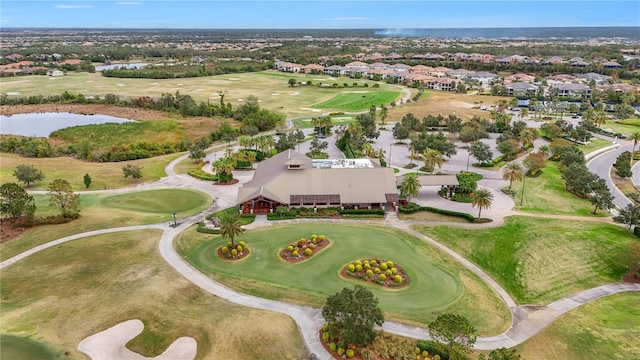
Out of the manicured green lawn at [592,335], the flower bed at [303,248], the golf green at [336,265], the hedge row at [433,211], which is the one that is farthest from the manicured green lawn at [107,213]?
the manicured green lawn at [592,335]

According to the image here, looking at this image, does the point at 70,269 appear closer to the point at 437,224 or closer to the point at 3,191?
the point at 3,191

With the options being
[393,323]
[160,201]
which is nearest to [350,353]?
[393,323]

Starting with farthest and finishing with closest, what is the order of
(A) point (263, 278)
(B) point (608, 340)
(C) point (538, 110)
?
(C) point (538, 110)
(A) point (263, 278)
(B) point (608, 340)

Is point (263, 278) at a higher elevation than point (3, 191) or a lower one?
lower

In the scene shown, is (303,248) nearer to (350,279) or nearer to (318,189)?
(350,279)

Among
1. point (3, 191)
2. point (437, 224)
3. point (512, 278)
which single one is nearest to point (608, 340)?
point (512, 278)

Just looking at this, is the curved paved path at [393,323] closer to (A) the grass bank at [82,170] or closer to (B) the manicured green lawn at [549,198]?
(B) the manicured green lawn at [549,198]
